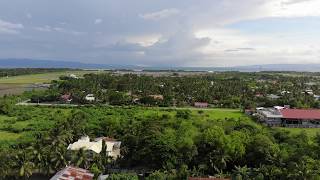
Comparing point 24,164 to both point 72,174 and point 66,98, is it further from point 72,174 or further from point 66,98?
point 66,98

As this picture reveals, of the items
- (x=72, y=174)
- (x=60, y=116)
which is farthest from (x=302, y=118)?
(x=72, y=174)

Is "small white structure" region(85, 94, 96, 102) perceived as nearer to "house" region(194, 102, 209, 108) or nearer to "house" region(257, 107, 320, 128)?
"house" region(194, 102, 209, 108)

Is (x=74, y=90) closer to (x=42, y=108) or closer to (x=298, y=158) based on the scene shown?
(x=42, y=108)

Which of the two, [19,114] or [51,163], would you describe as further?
[19,114]

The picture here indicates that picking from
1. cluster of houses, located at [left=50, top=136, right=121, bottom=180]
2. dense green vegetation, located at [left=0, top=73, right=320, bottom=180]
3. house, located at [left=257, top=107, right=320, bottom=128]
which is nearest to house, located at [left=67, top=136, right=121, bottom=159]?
cluster of houses, located at [left=50, top=136, right=121, bottom=180]

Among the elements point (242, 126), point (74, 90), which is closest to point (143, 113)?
point (242, 126)

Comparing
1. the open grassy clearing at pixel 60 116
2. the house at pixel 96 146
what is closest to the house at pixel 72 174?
the house at pixel 96 146
